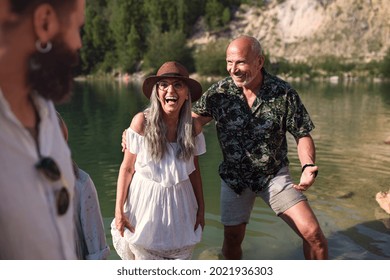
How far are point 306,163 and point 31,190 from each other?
99.9 inches

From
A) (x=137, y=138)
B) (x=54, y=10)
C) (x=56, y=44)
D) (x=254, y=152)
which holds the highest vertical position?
(x=54, y=10)

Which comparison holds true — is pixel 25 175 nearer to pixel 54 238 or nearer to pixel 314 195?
pixel 54 238

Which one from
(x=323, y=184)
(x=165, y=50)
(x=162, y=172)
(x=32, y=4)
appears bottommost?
(x=165, y=50)

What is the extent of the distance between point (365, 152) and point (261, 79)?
26.7 feet

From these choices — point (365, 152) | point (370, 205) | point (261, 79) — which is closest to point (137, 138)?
point (261, 79)

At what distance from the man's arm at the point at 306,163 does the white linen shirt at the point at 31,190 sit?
2.26m

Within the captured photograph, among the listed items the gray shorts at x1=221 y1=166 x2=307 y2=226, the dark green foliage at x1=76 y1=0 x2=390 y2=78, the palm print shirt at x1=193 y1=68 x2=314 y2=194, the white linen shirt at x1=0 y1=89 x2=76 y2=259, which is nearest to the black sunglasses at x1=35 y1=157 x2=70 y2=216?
the white linen shirt at x1=0 y1=89 x2=76 y2=259

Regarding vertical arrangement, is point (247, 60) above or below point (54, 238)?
above

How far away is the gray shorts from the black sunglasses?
239 centimetres

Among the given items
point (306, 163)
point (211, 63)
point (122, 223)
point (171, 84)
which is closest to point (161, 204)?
point (122, 223)

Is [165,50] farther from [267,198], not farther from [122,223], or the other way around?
[122,223]

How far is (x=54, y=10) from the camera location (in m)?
1.71

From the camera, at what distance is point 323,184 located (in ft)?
27.3

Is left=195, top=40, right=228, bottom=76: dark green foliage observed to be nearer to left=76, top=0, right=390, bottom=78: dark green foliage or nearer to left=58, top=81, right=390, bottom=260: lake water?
left=76, top=0, right=390, bottom=78: dark green foliage
